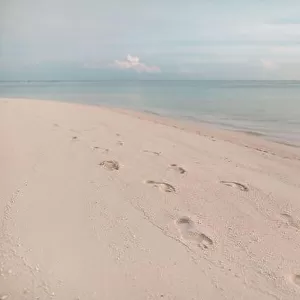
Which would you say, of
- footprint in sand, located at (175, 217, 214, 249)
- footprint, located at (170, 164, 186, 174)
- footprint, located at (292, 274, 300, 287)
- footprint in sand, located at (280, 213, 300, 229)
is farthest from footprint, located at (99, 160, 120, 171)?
footprint, located at (292, 274, 300, 287)

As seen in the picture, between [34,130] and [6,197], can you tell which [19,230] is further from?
[34,130]

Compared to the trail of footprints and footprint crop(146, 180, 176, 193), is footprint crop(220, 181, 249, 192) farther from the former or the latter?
footprint crop(146, 180, 176, 193)

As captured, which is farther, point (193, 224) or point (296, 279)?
point (193, 224)

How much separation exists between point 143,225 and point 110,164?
6.64ft

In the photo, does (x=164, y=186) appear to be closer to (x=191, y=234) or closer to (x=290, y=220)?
(x=191, y=234)

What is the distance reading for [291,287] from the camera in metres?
2.71

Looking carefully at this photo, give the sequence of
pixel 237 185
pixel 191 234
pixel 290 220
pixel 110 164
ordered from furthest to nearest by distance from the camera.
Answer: pixel 110 164, pixel 237 185, pixel 290 220, pixel 191 234

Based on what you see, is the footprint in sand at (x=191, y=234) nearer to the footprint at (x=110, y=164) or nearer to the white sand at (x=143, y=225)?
the white sand at (x=143, y=225)

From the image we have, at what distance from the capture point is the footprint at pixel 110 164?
5.26 meters

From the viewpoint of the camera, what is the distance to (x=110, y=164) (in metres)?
5.43

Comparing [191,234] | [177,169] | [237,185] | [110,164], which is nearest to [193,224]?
[191,234]

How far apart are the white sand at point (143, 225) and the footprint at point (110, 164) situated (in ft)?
0.05

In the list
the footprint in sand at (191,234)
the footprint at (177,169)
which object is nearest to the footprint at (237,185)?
the footprint at (177,169)

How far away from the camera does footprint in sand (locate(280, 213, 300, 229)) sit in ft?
12.2
